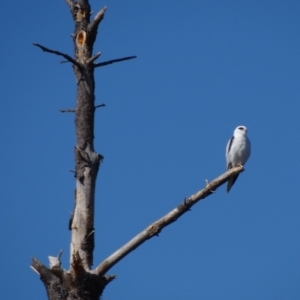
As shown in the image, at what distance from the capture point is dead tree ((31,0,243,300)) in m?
6.98

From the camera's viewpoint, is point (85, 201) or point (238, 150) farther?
point (238, 150)

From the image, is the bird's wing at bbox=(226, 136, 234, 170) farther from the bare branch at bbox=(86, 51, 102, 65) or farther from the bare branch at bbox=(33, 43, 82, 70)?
the bare branch at bbox=(33, 43, 82, 70)

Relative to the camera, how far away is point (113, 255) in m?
7.00

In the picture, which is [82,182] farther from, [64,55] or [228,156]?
[228,156]

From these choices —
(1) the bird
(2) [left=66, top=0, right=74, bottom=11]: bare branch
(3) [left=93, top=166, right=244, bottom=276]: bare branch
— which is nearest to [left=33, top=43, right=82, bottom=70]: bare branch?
(2) [left=66, top=0, right=74, bottom=11]: bare branch

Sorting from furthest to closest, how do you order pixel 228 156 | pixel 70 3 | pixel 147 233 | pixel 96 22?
pixel 228 156 < pixel 70 3 < pixel 96 22 < pixel 147 233

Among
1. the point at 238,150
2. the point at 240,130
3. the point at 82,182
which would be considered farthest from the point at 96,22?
the point at 240,130

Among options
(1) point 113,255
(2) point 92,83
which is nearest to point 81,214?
(1) point 113,255

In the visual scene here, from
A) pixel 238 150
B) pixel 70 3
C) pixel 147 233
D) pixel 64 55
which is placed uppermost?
pixel 238 150

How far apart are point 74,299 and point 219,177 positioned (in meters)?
2.06

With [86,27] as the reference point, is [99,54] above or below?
below

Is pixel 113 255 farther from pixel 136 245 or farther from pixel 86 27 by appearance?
pixel 86 27

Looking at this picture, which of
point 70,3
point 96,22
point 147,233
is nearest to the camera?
point 147,233

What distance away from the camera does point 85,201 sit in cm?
739
